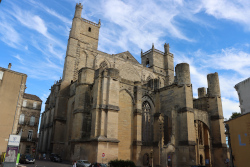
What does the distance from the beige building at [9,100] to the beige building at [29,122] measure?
54.6 ft

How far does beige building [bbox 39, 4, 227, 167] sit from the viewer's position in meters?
18.2

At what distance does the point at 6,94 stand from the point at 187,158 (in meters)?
17.3

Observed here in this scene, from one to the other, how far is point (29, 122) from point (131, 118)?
818 inches

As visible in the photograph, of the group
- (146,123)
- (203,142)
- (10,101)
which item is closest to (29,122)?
(10,101)

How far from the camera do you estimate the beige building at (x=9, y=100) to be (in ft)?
51.8

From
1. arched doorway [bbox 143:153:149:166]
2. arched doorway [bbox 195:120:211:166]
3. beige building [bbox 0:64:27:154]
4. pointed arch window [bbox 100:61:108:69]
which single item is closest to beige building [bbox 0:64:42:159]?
beige building [bbox 0:64:27:154]

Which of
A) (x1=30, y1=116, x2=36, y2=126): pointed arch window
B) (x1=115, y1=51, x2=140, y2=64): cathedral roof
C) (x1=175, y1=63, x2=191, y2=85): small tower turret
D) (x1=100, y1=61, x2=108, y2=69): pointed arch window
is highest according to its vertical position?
(x1=115, y1=51, x2=140, y2=64): cathedral roof

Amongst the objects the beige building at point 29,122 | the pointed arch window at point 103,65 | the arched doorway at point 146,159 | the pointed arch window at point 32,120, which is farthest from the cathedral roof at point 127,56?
the arched doorway at point 146,159

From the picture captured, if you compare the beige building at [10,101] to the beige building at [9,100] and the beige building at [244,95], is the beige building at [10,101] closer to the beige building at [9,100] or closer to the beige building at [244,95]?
the beige building at [9,100]

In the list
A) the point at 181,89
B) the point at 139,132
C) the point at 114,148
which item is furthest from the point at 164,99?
the point at 114,148

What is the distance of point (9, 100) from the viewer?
1656cm

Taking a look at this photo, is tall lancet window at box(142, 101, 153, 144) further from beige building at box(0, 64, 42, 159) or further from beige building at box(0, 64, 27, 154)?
beige building at box(0, 64, 27, 154)

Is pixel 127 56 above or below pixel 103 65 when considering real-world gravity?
above

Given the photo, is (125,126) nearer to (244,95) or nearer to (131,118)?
(131,118)
